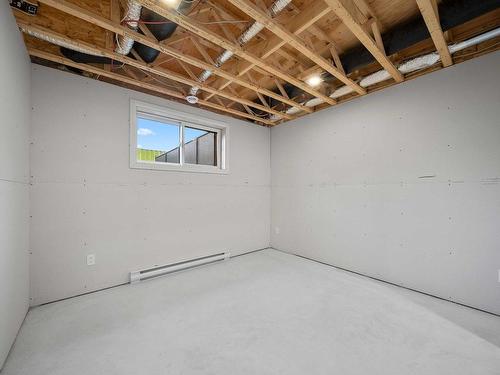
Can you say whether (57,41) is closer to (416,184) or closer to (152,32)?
(152,32)

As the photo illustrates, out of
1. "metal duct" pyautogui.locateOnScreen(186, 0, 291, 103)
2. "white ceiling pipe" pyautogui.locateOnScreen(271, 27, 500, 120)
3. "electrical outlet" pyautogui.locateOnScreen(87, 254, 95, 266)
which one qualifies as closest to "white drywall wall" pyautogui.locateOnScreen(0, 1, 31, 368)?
"electrical outlet" pyautogui.locateOnScreen(87, 254, 95, 266)

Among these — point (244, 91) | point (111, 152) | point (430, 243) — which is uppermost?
point (244, 91)

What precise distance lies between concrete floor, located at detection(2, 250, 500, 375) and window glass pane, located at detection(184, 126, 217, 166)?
224 centimetres

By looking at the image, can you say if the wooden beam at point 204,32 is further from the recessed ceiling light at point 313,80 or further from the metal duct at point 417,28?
the metal duct at point 417,28

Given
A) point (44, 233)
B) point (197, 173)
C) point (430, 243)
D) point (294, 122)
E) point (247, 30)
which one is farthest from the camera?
point (294, 122)

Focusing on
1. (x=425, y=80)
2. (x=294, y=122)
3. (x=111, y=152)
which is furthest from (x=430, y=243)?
(x=111, y=152)

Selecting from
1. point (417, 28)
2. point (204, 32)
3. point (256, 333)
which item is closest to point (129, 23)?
point (204, 32)

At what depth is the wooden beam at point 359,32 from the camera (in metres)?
1.52

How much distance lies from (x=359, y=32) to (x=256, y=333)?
103 inches

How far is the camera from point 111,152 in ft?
8.58

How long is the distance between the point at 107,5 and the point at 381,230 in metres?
3.85

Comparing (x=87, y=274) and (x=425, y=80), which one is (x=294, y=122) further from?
(x=87, y=274)

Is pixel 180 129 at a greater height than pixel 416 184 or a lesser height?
greater

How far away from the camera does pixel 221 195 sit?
11.9ft
